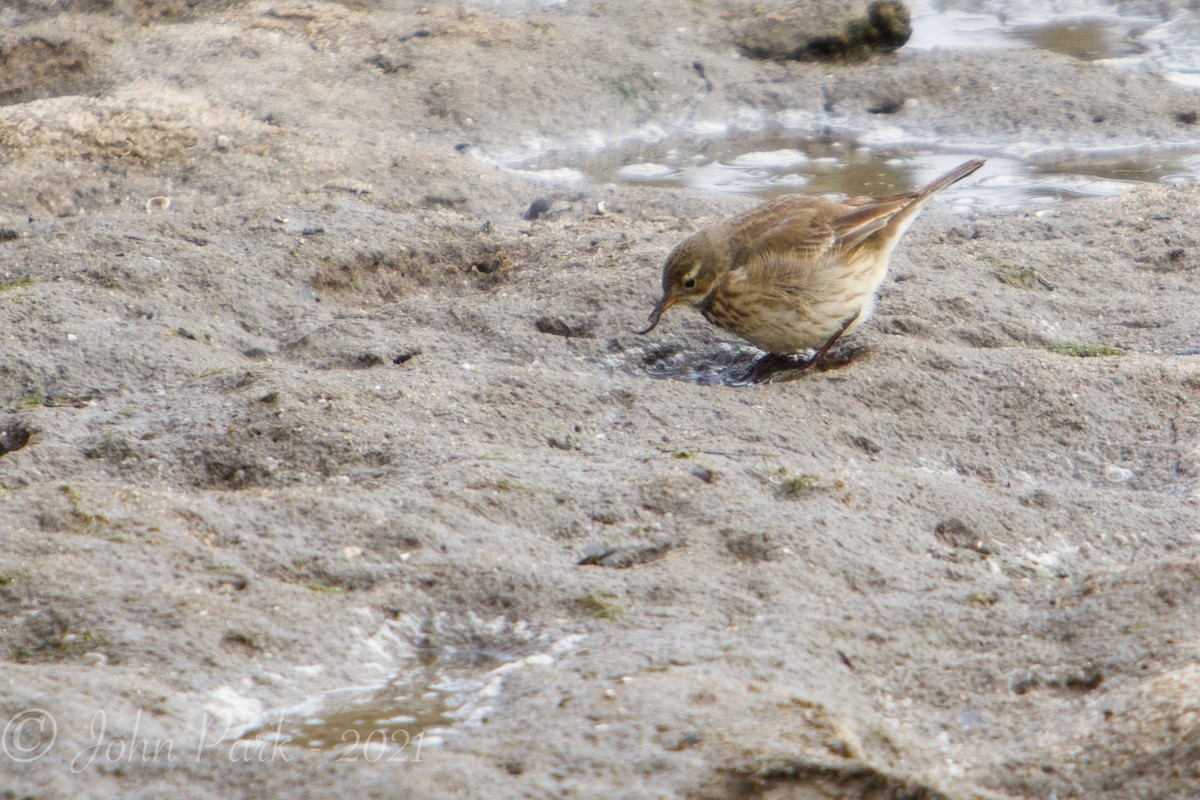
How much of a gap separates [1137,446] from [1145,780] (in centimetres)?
252

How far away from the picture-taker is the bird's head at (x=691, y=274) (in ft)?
18.3

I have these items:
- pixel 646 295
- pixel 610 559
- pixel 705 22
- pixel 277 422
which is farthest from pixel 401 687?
pixel 705 22

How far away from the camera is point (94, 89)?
30.3 ft

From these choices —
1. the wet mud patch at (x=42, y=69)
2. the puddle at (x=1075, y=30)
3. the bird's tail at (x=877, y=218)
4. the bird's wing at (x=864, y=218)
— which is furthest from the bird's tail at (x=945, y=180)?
the wet mud patch at (x=42, y=69)

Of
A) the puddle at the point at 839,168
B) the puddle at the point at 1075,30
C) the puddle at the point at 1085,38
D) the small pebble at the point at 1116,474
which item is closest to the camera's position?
the small pebble at the point at 1116,474

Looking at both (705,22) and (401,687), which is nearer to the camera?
(401,687)

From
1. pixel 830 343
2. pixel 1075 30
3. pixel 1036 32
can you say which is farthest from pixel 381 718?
pixel 1075 30

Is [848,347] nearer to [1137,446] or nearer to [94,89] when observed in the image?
[1137,446]

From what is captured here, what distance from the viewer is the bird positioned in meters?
5.62

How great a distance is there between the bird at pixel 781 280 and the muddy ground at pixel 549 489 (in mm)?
250

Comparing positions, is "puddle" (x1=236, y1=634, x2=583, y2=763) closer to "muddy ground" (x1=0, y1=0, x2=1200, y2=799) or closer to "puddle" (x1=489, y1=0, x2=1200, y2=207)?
"muddy ground" (x1=0, y1=0, x2=1200, y2=799)

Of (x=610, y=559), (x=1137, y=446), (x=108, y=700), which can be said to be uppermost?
(x=108, y=700)

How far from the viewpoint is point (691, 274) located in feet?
18.3

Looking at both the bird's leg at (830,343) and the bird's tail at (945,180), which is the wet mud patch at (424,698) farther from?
the bird's tail at (945,180)
